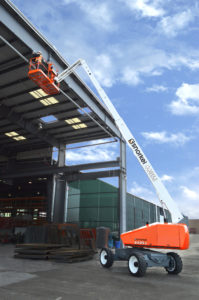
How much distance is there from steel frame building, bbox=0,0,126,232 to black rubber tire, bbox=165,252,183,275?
12.2m

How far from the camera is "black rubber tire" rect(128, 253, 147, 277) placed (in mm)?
7895

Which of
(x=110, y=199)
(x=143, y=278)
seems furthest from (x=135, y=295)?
(x=110, y=199)

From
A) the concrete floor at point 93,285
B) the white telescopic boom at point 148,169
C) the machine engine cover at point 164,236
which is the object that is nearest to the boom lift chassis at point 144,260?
the concrete floor at point 93,285

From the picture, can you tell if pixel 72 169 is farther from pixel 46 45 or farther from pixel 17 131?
pixel 46 45

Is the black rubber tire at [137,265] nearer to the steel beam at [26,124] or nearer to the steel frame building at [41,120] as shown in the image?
the steel frame building at [41,120]

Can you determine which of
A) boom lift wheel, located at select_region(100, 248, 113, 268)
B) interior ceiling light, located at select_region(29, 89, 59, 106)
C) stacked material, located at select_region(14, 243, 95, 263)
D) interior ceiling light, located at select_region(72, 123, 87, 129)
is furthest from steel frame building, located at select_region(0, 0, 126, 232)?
boom lift wheel, located at select_region(100, 248, 113, 268)

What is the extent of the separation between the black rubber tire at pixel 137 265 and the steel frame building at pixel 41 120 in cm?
1169

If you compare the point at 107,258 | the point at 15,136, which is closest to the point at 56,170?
the point at 15,136

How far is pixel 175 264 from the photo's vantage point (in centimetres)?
877

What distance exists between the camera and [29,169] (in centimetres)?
2664

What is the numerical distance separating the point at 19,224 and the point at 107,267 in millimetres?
21174

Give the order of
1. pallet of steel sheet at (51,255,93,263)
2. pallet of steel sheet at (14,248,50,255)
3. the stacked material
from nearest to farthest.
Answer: pallet of steel sheet at (51,255,93,263) → the stacked material → pallet of steel sheet at (14,248,50,255)

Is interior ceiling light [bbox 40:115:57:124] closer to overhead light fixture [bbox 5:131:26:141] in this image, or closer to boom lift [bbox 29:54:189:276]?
overhead light fixture [bbox 5:131:26:141]

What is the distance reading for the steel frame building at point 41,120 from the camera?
1404cm
